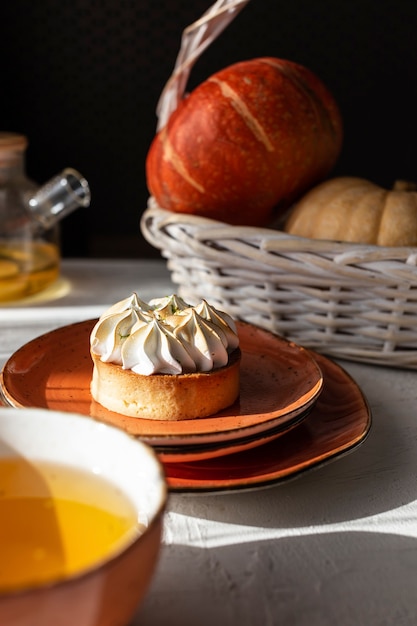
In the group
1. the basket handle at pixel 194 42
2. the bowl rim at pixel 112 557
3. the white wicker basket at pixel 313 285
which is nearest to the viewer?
the bowl rim at pixel 112 557

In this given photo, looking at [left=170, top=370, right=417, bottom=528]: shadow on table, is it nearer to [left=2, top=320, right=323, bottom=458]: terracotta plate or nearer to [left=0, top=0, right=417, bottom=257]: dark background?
[left=2, top=320, right=323, bottom=458]: terracotta plate

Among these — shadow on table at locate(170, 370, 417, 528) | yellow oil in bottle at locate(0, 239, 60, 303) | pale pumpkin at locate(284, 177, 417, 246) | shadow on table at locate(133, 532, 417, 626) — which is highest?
pale pumpkin at locate(284, 177, 417, 246)

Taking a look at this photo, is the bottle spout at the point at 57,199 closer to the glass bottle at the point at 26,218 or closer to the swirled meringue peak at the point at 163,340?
the glass bottle at the point at 26,218

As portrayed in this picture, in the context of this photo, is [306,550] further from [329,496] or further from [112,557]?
[112,557]

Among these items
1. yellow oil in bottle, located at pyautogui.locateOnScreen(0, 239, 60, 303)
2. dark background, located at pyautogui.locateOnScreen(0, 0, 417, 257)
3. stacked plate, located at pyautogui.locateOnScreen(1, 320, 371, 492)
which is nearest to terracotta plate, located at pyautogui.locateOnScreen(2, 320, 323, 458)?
stacked plate, located at pyautogui.locateOnScreen(1, 320, 371, 492)

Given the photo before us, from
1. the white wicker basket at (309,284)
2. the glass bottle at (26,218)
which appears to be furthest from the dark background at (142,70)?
the white wicker basket at (309,284)

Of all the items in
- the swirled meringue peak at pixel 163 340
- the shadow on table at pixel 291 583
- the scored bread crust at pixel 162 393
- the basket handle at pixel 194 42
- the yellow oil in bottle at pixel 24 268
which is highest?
the basket handle at pixel 194 42

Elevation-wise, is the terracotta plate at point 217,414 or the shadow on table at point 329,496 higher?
the terracotta plate at point 217,414

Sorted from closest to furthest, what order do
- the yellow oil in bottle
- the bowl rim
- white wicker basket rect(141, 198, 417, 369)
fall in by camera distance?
the bowl rim → white wicker basket rect(141, 198, 417, 369) → the yellow oil in bottle

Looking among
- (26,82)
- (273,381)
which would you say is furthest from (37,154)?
(273,381)
